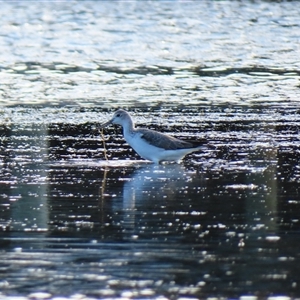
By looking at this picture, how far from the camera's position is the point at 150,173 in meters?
13.8

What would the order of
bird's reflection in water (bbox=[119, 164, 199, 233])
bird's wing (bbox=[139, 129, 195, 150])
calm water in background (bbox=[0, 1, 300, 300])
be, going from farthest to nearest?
bird's wing (bbox=[139, 129, 195, 150])
bird's reflection in water (bbox=[119, 164, 199, 233])
calm water in background (bbox=[0, 1, 300, 300])

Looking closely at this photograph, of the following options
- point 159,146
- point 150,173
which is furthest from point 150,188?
point 159,146

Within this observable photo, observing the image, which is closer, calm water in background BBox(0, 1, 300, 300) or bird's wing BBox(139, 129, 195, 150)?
calm water in background BBox(0, 1, 300, 300)

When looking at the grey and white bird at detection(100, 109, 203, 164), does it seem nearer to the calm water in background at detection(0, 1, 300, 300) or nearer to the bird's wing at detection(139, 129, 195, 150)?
the bird's wing at detection(139, 129, 195, 150)

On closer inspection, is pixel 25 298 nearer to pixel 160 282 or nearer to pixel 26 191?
pixel 160 282

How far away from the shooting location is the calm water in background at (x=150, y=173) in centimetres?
848

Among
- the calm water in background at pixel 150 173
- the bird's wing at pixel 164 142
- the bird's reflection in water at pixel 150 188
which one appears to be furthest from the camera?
the bird's wing at pixel 164 142

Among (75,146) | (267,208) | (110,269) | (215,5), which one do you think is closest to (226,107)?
(75,146)

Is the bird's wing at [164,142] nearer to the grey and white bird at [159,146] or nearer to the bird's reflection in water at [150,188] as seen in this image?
the grey and white bird at [159,146]

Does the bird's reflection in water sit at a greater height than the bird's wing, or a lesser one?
lesser

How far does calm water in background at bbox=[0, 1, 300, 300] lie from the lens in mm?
8484

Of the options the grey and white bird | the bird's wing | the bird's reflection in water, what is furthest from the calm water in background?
the bird's wing

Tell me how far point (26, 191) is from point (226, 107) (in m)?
8.18

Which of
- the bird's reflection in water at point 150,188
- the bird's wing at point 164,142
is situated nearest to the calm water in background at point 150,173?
the bird's reflection in water at point 150,188
